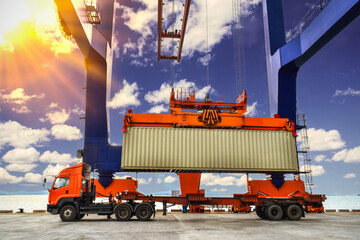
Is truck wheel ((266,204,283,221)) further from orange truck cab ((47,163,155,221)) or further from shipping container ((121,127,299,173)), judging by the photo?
orange truck cab ((47,163,155,221))

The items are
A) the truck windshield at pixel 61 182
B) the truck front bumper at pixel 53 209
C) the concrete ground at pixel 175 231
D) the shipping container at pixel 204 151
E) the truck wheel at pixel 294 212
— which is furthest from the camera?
the shipping container at pixel 204 151

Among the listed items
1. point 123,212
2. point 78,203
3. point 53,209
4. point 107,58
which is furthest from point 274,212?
point 107,58

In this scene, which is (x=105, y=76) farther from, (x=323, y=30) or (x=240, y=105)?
(x=323, y=30)

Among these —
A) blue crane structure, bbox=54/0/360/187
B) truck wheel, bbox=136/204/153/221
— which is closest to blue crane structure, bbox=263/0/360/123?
blue crane structure, bbox=54/0/360/187

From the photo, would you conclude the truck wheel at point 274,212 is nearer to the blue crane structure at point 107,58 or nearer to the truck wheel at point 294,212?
the truck wheel at point 294,212

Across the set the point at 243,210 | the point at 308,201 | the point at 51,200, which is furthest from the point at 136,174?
the point at 308,201

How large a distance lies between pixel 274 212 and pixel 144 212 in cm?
726

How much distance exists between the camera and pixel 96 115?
77.7 feet

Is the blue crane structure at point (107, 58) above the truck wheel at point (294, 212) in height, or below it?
above

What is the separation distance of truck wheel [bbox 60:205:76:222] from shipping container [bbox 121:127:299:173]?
11.1 ft

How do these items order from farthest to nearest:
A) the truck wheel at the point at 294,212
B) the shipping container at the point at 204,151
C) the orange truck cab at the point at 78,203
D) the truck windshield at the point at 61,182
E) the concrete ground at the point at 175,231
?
the shipping container at the point at 204,151 < the truck wheel at the point at 294,212 < the truck windshield at the point at 61,182 < the orange truck cab at the point at 78,203 < the concrete ground at the point at 175,231

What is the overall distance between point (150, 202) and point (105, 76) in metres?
13.1

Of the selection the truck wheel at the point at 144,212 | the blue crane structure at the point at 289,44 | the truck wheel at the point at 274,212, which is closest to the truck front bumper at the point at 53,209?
the truck wheel at the point at 144,212

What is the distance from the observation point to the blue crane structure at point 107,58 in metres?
19.9
